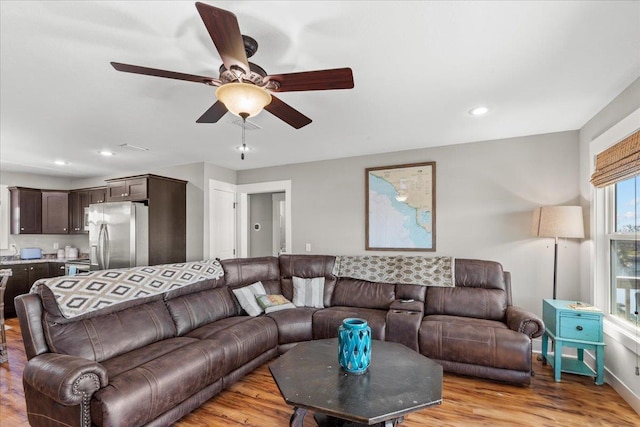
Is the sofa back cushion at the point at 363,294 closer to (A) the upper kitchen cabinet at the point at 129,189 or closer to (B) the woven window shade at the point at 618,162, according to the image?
(B) the woven window shade at the point at 618,162

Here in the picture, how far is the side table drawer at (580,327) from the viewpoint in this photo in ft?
8.78

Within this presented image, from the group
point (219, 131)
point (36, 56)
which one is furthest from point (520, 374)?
point (36, 56)

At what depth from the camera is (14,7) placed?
4.92ft

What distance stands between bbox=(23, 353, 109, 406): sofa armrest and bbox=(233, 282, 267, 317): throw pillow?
176 cm

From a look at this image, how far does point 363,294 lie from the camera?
3852 millimetres

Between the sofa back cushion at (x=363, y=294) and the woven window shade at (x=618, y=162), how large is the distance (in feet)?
7.42

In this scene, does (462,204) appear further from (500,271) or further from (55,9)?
(55,9)

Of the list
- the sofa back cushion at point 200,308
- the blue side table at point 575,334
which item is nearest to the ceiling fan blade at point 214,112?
the sofa back cushion at point 200,308

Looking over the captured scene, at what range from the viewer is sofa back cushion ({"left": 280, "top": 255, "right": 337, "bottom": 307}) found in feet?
13.4

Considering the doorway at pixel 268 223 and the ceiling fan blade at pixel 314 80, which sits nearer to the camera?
the ceiling fan blade at pixel 314 80

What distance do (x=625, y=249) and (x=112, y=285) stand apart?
14.2ft

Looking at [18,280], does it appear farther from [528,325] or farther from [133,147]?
[528,325]

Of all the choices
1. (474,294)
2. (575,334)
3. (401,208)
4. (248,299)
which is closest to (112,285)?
(248,299)

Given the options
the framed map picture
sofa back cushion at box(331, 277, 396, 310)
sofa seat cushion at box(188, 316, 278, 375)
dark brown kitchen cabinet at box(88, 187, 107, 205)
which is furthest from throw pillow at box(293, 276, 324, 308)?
dark brown kitchen cabinet at box(88, 187, 107, 205)
